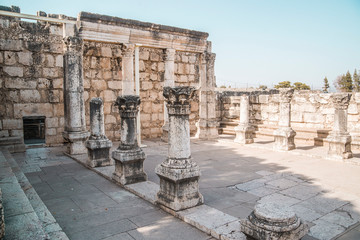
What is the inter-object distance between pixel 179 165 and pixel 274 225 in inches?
70.8

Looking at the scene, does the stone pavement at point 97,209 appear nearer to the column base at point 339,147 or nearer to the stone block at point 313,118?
the column base at point 339,147

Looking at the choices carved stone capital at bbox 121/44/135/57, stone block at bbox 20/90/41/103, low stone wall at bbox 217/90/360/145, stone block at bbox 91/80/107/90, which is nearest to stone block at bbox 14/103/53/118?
stone block at bbox 20/90/41/103

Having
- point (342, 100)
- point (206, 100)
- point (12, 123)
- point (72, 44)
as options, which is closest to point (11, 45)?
point (72, 44)

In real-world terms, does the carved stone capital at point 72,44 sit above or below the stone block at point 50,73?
above

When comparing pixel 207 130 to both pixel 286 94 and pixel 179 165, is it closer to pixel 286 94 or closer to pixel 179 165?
pixel 286 94

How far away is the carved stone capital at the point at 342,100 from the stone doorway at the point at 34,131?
9.37 meters

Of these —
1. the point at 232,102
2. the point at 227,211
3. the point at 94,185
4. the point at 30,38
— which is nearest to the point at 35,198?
the point at 94,185

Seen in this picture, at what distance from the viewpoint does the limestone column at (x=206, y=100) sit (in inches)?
458

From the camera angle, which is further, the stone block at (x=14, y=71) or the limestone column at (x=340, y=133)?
the stone block at (x=14, y=71)

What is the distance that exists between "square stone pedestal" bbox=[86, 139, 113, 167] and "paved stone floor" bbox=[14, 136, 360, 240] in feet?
1.08

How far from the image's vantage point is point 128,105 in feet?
19.0

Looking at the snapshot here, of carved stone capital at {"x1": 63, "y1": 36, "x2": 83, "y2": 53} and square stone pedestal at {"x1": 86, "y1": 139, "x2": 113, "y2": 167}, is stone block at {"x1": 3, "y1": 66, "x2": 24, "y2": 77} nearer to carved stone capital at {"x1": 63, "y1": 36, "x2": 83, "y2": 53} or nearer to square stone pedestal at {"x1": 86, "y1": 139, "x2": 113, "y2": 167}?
carved stone capital at {"x1": 63, "y1": 36, "x2": 83, "y2": 53}

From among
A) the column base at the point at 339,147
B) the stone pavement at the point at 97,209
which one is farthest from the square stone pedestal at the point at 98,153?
the column base at the point at 339,147

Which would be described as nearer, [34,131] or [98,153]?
[98,153]
